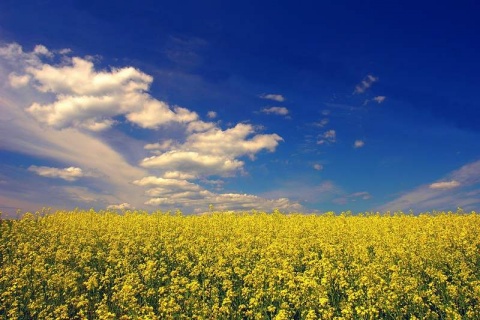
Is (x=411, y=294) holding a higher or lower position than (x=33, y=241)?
lower

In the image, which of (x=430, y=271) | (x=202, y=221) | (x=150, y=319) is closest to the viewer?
(x=150, y=319)

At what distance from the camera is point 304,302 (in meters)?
9.67

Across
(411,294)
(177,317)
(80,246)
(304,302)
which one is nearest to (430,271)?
(411,294)

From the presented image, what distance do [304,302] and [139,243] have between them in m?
9.58

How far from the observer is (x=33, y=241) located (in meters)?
18.5

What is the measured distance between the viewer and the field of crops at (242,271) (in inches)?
377

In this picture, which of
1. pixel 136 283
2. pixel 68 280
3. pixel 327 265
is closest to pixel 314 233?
pixel 327 265

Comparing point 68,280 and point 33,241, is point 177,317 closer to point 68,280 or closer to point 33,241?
point 68,280

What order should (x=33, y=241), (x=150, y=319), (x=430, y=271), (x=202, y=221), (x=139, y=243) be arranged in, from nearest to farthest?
(x=150, y=319), (x=430, y=271), (x=139, y=243), (x=33, y=241), (x=202, y=221)

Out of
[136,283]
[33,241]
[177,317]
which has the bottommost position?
[177,317]

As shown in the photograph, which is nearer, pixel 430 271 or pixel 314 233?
pixel 430 271

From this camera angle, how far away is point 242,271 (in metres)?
11.4

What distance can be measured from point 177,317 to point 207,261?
4.31 m

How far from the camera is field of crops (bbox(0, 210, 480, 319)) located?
957 centimetres
